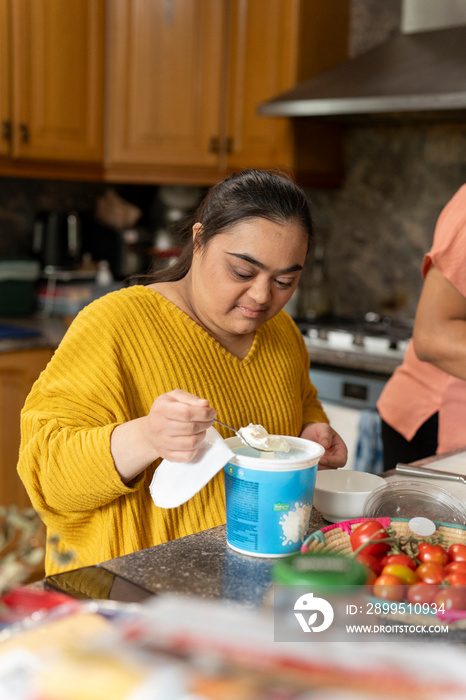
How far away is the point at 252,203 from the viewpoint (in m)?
1.14

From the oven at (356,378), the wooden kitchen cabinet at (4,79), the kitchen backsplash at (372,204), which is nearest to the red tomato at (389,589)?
the oven at (356,378)

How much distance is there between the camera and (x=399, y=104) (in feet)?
8.23

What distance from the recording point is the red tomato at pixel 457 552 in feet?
2.81

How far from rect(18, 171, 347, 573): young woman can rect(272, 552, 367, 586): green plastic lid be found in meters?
0.31

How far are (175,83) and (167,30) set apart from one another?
0.66 feet

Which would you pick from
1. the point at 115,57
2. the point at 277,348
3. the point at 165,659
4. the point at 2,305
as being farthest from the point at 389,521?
the point at 115,57

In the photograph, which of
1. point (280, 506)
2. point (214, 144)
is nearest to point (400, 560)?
point (280, 506)

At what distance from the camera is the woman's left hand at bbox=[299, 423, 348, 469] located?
50.3 inches

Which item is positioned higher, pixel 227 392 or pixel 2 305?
pixel 227 392

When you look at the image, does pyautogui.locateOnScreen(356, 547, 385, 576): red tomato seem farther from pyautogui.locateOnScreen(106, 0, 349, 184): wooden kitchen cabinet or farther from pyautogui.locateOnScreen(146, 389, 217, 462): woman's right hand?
pyautogui.locateOnScreen(106, 0, 349, 184): wooden kitchen cabinet

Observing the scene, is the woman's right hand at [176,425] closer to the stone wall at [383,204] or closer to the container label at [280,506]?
the container label at [280,506]

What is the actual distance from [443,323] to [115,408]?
0.79 m

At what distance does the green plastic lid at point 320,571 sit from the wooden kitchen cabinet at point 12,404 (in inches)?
78.9

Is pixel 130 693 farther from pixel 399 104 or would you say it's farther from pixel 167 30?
pixel 167 30
